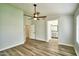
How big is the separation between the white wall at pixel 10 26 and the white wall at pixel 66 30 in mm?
2729

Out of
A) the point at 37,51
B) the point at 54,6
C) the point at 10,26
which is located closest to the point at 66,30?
the point at 54,6

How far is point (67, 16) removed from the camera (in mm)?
6102

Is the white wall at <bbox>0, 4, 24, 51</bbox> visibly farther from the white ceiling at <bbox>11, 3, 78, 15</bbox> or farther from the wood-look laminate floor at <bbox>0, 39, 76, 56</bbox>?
the white ceiling at <bbox>11, 3, 78, 15</bbox>

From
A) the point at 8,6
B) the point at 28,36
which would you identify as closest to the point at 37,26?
the point at 28,36

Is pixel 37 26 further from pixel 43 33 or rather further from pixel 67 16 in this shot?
pixel 67 16

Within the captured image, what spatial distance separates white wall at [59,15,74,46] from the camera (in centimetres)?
598

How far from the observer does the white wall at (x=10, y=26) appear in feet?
14.5

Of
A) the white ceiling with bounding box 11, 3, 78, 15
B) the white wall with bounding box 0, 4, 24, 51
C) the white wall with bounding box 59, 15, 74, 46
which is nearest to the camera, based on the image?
the white ceiling with bounding box 11, 3, 78, 15

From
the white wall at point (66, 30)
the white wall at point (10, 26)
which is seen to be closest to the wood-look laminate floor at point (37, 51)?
the white wall at point (10, 26)

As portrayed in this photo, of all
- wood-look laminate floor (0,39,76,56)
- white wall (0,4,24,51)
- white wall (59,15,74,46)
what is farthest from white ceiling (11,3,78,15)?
wood-look laminate floor (0,39,76,56)

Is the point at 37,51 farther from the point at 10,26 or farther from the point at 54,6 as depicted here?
the point at 54,6

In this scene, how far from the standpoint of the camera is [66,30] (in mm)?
6137

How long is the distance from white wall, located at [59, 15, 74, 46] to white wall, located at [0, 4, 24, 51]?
2.73 m

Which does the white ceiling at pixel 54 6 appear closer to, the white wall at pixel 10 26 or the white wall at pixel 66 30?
the white wall at pixel 10 26
